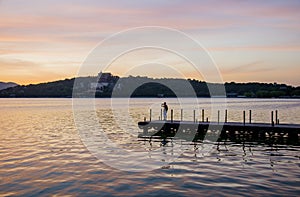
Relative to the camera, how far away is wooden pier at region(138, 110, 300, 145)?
3309cm

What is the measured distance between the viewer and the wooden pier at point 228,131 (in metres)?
33.1

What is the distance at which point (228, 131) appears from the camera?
37094mm

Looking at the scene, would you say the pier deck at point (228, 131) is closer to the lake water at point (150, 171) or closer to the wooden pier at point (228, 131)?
the wooden pier at point (228, 131)

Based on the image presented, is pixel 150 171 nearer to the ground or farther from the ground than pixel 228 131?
nearer to the ground

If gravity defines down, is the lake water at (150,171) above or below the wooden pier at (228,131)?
below

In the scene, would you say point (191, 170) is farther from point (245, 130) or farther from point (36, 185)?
point (245, 130)

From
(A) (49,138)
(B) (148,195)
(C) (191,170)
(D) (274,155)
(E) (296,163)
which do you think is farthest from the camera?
(A) (49,138)

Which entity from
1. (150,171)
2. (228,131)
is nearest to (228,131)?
(228,131)

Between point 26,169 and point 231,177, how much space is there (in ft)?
37.2

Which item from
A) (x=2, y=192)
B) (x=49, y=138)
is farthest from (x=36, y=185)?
(x=49, y=138)

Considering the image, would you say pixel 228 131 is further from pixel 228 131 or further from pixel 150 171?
pixel 150 171

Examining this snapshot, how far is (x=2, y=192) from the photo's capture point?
15.4m

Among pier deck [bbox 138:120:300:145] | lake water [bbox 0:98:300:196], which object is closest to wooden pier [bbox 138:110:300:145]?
pier deck [bbox 138:120:300:145]

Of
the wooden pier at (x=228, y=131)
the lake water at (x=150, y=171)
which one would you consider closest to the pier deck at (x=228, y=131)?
the wooden pier at (x=228, y=131)
